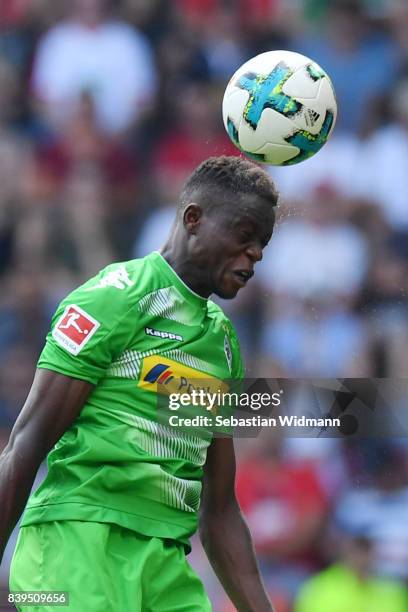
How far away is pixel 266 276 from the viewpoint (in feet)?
27.8

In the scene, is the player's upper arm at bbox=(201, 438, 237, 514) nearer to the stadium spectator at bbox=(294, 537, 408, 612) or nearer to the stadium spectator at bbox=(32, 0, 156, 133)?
the stadium spectator at bbox=(294, 537, 408, 612)

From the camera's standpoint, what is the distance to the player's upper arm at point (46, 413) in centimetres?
407

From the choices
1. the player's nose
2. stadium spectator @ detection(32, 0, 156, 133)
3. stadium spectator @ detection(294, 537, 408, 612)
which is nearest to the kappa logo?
the player's nose

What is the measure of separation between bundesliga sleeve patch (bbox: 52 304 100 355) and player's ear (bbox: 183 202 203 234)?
560mm

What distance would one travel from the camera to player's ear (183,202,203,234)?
4477 millimetres

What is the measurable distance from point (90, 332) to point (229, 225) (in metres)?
0.64

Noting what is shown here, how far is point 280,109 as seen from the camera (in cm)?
498

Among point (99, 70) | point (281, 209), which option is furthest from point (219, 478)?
point (99, 70)

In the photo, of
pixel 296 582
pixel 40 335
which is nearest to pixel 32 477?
pixel 296 582

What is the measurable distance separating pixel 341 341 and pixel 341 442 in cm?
67

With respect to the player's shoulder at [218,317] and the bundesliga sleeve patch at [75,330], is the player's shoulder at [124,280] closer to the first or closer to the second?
A: the bundesliga sleeve patch at [75,330]

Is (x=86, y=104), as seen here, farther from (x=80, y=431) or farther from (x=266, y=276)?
(x=80, y=431)

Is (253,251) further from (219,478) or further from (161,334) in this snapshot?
(219,478)

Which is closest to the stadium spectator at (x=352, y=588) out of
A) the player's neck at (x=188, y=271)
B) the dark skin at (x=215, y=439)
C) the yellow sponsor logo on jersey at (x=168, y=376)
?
the dark skin at (x=215, y=439)
